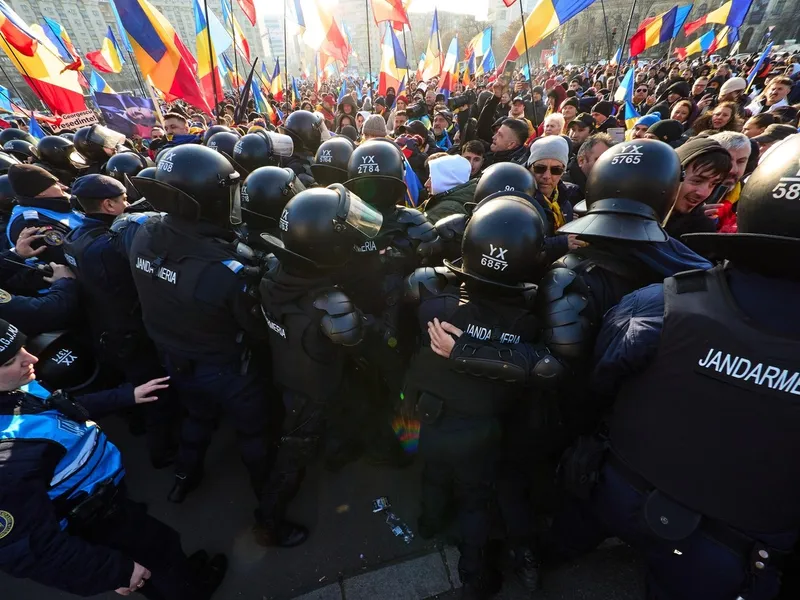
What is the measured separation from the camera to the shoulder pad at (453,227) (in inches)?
123

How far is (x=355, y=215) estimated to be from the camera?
2484mm

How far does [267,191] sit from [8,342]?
6.68 feet

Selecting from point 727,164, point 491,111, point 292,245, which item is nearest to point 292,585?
point 292,245

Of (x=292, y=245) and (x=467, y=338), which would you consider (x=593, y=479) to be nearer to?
(x=467, y=338)

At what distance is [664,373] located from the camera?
61.3 inches

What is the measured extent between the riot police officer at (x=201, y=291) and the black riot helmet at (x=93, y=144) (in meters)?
3.69

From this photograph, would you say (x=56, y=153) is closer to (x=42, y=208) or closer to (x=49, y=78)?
(x=42, y=208)

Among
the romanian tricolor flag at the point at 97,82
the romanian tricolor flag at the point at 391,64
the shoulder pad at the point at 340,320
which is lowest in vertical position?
the shoulder pad at the point at 340,320

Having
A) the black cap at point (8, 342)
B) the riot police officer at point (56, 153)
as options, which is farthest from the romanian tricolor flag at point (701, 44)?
the black cap at point (8, 342)

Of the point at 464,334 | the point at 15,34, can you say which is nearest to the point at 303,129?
the point at 464,334

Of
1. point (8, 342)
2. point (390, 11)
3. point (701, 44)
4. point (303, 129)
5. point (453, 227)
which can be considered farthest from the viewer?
A: point (701, 44)

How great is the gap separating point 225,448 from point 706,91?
14.3 metres

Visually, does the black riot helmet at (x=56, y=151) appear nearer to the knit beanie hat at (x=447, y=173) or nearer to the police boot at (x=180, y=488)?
the police boot at (x=180, y=488)

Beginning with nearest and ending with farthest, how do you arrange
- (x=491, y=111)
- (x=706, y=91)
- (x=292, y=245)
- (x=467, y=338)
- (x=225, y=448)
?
(x=467, y=338) < (x=292, y=245) < (x=225, y=448) < (x=491, y=111) < (x=706, y=91)
